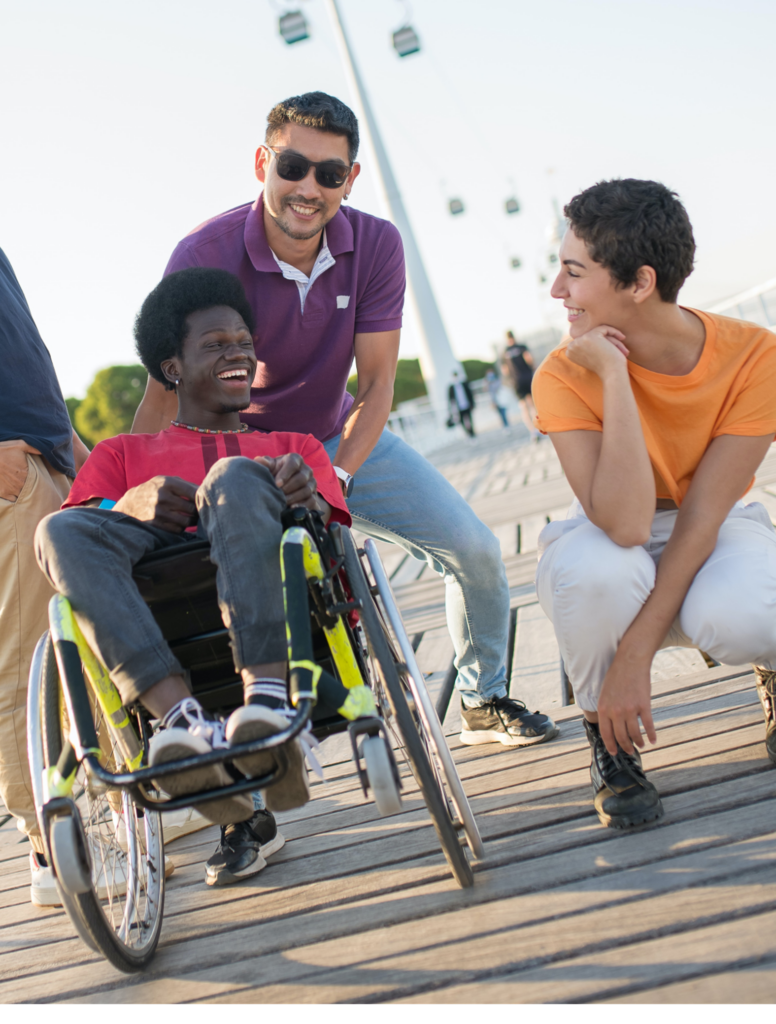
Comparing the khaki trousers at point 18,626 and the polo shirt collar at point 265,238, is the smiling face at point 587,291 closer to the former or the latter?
the polo shirt collar at point 265,238

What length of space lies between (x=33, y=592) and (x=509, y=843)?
1.33 metres

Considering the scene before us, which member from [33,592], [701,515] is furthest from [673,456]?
[33,592]

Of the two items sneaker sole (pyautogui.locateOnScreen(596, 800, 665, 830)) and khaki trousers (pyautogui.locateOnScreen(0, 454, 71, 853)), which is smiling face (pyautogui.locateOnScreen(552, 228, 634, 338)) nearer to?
sneaker sole (pyautogui.locateOnScreen(596, 800, 665, 830))

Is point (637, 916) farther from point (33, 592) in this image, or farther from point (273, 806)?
point (33, 592)

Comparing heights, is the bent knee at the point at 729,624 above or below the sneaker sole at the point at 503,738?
above

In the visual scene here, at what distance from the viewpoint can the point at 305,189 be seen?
2.49 metres

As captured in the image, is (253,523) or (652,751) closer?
(253,523)

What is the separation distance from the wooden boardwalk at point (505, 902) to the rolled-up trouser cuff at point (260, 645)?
1.82ft

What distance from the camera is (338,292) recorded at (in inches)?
103

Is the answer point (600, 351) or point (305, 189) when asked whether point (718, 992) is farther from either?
point (305, 189)

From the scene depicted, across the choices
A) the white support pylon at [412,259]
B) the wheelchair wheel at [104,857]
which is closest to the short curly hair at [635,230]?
the wheelchair wheel at [104,857]

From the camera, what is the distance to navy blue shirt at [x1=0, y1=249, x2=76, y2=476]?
236 centimetres

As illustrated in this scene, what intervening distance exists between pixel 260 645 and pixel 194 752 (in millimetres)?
218

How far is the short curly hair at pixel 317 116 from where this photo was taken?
8.17 ft
